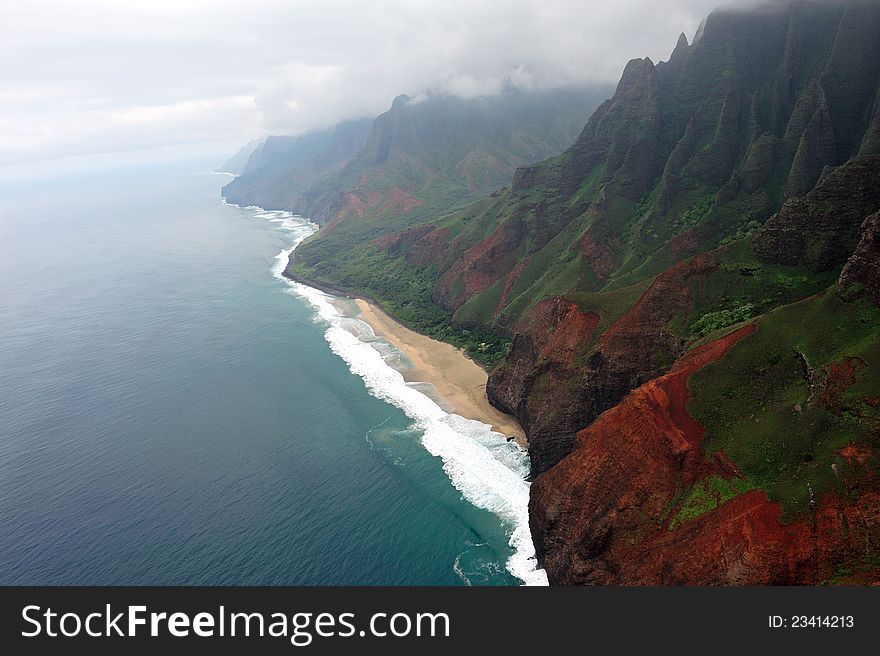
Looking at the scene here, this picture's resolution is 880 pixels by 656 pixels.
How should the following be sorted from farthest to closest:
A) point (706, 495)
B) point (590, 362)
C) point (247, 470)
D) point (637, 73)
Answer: point (637, 73), point (247, 470), point (590, 362), point (706, 495)

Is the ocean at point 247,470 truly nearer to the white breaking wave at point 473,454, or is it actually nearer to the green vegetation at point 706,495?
the white breaking wave at point 473,454

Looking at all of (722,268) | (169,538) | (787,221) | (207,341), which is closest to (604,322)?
(722,268)

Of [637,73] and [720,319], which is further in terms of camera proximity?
[637,73]

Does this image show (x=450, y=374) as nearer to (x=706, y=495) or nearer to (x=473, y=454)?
(x=473, y=454)

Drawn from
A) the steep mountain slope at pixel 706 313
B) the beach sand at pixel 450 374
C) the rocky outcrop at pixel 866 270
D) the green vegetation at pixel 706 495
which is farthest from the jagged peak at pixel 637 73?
the green vegetation at pixel 706 495

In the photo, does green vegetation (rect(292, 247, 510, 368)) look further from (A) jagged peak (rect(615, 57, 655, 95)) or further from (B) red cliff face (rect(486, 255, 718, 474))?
(A) jagged peak (rect(615, 57, 655, 95))

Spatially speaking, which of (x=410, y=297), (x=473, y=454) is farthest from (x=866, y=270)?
(x=410, y=297)

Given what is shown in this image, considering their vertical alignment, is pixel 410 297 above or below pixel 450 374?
above
